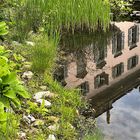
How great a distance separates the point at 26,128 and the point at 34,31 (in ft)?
13.1

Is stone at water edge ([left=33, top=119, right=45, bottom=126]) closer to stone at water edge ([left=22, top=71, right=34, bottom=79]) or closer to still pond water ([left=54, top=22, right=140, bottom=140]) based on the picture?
still pond water ([left=54, top=22, right=140, bottom=140])

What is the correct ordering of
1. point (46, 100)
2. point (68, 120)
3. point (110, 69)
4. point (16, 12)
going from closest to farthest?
point (68, 120) → point (46, 100) → point (110, 69) → point (16, 12)

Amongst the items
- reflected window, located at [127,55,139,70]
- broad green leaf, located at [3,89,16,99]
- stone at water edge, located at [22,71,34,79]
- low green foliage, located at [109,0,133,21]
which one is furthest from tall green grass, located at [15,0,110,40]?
broad green leaf, located at [3,89,16,99]

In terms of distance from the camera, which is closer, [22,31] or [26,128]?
[26,128]

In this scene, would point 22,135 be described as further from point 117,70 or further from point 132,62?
point 132,62

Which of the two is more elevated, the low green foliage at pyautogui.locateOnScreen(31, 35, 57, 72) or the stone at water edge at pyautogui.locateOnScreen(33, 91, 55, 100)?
the low green foliage at pyautogui.locateOnScreen(31, 35, 57, 72)

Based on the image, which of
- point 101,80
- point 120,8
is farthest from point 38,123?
point 120,8

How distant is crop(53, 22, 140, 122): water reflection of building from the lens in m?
6.99

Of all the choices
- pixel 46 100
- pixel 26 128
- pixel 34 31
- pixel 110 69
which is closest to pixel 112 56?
pixel 110 69

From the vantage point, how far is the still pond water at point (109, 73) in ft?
19.2

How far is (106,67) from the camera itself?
8016 millimetres

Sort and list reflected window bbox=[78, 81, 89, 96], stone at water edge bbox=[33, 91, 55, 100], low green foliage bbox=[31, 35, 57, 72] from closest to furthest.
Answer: stone at water edge bbox=[33, 91, 55, 100] < low green foliage bbox=[31, 35, 57, 72] < reflected window bbox=[78, 81, 89, 96]

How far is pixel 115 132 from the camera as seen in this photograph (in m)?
5.48

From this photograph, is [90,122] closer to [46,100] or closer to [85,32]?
[46,100]
